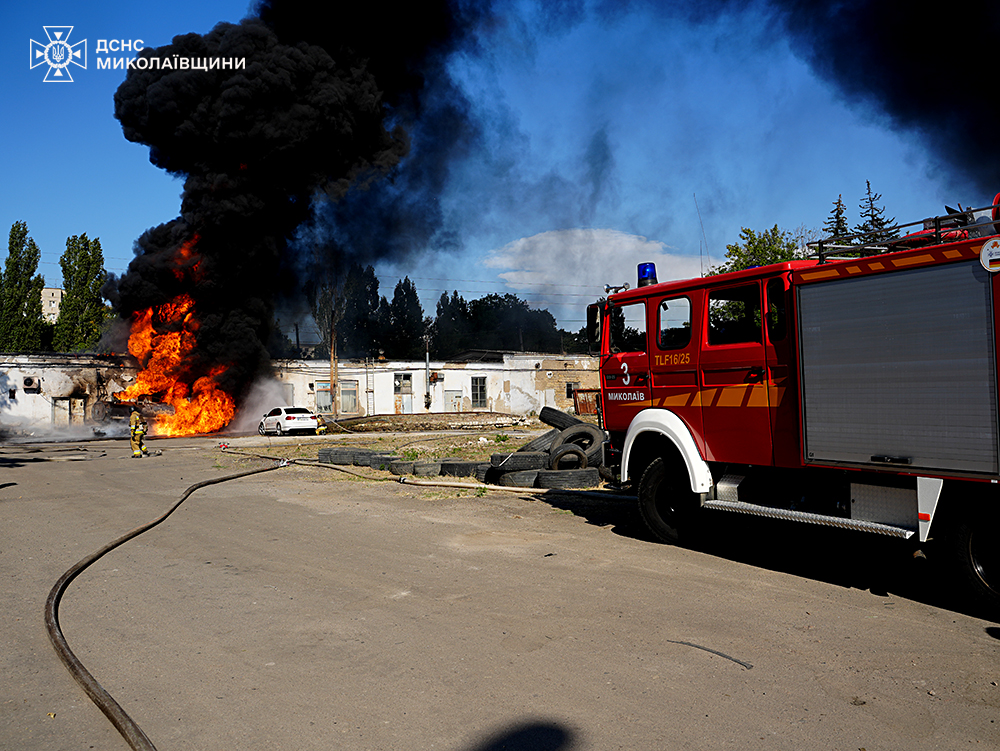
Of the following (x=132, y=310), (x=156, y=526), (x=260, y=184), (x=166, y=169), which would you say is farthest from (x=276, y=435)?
(x=156, y=526)

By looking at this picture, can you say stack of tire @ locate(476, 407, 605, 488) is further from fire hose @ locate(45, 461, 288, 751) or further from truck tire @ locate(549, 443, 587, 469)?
fire hose @ locate(45, 461, 288, 751)

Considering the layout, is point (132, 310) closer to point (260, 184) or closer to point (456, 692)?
point (260, 184)

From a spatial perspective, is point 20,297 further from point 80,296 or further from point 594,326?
point 594,326

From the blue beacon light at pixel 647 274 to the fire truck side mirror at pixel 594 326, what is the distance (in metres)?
0.64

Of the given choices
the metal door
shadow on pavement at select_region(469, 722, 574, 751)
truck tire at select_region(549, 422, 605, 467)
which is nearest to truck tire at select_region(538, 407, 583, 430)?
truck tire at select_region(549, 422, 605, 467)

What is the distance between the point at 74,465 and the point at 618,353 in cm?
1732

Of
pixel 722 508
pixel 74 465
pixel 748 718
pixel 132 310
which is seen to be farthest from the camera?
pixel 132 310

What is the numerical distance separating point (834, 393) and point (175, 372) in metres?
36.8

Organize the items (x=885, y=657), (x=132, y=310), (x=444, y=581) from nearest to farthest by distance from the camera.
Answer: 1. (x=885, y=657)
2. (x=444, y=581)
3. (x=132, y=310)

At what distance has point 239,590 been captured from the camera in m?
6.32

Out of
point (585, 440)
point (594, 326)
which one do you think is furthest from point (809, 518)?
point (585, 440)

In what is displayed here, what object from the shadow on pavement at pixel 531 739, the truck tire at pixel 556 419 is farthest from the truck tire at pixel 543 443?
the shadow on pavement at pixel 531 739

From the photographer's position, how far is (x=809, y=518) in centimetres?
626

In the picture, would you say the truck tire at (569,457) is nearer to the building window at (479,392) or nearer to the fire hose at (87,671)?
the fire hose at (87,671)
